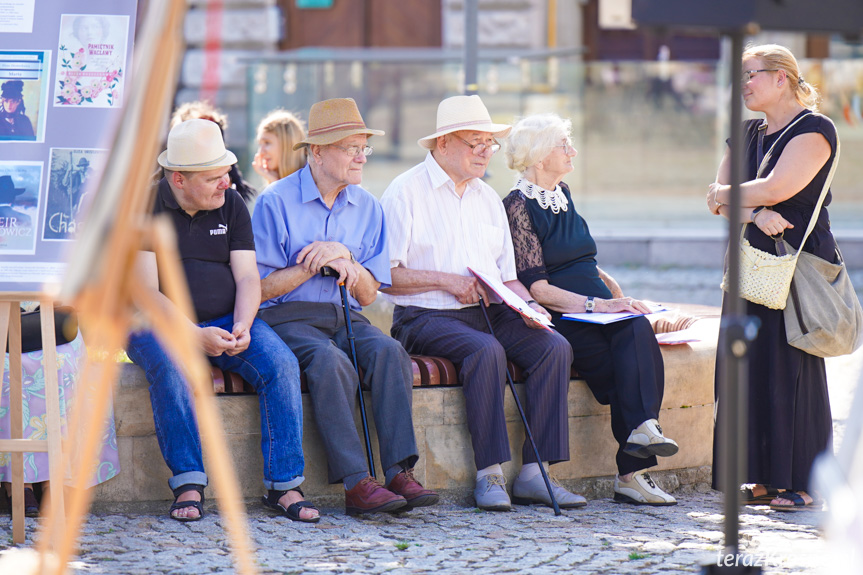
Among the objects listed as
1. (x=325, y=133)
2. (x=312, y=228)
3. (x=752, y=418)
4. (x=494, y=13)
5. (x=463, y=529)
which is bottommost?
(x=463, y=529)

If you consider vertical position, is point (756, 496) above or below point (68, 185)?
below

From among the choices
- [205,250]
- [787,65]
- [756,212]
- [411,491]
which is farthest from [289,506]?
[787,65]

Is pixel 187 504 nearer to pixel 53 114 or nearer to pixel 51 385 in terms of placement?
pixel 51 385

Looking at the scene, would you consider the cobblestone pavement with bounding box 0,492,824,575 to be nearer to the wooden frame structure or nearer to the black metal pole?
the wooden frame structure

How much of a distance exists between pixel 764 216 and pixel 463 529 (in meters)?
1.67

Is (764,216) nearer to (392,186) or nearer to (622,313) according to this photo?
(622,313)

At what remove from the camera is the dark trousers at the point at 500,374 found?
4480 millimetres

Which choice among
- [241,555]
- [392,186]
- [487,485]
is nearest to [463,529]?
[487,485]

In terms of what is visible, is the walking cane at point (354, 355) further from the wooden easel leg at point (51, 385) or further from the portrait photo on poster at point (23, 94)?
the portrait photo on poster at point (23, 94)

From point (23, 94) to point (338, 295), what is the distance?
56.6 inches

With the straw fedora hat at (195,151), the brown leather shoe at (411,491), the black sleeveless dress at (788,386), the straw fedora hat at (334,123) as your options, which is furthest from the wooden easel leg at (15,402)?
the black sleeveless dress at (788,386)

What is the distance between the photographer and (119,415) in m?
4.24

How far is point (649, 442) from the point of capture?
4.46 meters

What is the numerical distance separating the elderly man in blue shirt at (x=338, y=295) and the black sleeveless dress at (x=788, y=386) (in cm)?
129
